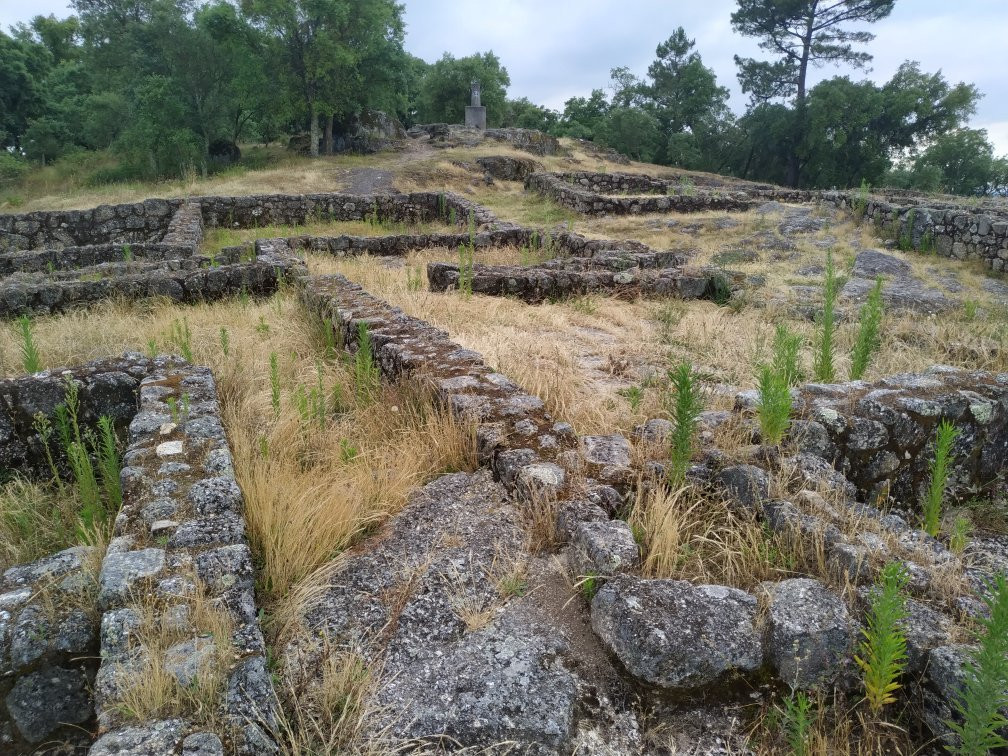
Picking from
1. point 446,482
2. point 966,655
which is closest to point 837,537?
point 966,655

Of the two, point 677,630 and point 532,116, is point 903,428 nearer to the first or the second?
point 677,630

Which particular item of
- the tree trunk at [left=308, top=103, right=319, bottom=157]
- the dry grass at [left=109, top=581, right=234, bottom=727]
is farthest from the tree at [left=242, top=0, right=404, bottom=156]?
the dry grass at [left=109, top=581, right=234, bottom=727]

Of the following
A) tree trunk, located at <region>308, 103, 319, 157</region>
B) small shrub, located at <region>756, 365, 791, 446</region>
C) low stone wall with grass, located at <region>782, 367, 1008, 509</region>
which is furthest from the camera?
tree trunk, located at <region>308, 103, 319, 157</region>

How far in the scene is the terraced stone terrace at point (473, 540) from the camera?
76.2 inches

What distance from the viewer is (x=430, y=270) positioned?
27.8 ft

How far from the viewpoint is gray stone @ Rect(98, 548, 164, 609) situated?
2.06 m

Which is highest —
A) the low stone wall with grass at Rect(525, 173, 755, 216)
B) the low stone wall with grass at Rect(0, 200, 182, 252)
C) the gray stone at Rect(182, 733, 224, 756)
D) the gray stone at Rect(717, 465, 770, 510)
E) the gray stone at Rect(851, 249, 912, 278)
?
the low stone wall with grass at Rect(525, 173, 755, 216)

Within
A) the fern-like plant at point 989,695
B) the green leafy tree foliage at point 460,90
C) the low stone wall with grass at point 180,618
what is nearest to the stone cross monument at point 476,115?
the green leafy tree foliage at point 460,90

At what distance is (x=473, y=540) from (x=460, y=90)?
40769mm

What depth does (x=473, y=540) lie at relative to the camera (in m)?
2.81

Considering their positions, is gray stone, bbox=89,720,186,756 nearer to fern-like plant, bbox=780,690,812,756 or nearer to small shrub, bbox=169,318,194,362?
fern-like plant, bbox=780,690,812,756

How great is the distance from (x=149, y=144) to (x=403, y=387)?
77.4 feet

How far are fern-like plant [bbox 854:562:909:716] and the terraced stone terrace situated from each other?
69 millimetres

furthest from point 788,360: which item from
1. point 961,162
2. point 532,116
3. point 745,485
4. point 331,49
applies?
point 532,116
